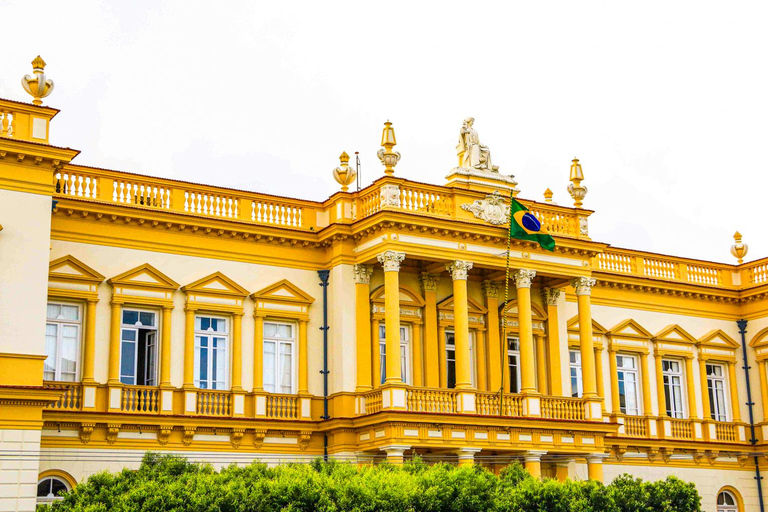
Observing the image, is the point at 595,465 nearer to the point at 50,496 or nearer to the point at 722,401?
the point at 722,401

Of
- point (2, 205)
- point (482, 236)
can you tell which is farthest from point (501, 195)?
point (2, 205)

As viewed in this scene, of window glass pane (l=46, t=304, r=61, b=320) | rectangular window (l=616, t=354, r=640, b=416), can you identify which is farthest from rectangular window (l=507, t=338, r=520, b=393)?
window glass pane (l=46, t=304, r=61, b=320)

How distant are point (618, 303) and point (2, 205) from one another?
61.4 feet

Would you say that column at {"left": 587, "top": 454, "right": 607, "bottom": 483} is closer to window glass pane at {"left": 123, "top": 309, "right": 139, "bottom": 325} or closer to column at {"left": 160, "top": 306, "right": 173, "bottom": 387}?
column at {"left": 160, "top": 306, "right": 173, "bottom": 387}

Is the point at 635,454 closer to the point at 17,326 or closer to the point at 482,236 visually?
the point at 482,236

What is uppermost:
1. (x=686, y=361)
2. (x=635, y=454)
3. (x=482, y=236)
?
(x=482, y=236)

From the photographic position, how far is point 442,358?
31.1 m

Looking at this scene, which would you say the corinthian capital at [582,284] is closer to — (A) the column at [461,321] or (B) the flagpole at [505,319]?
(B) the flagpole at [505,319]

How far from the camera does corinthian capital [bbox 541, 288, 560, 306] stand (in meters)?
32.9

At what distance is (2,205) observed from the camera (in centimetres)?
2403

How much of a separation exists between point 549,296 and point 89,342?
12671mm

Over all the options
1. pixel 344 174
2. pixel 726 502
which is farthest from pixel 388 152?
pixel 726 502

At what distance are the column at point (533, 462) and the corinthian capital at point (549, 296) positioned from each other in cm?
479

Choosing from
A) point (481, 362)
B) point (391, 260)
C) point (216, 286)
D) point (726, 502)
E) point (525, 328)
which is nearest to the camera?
point (391, 260)
